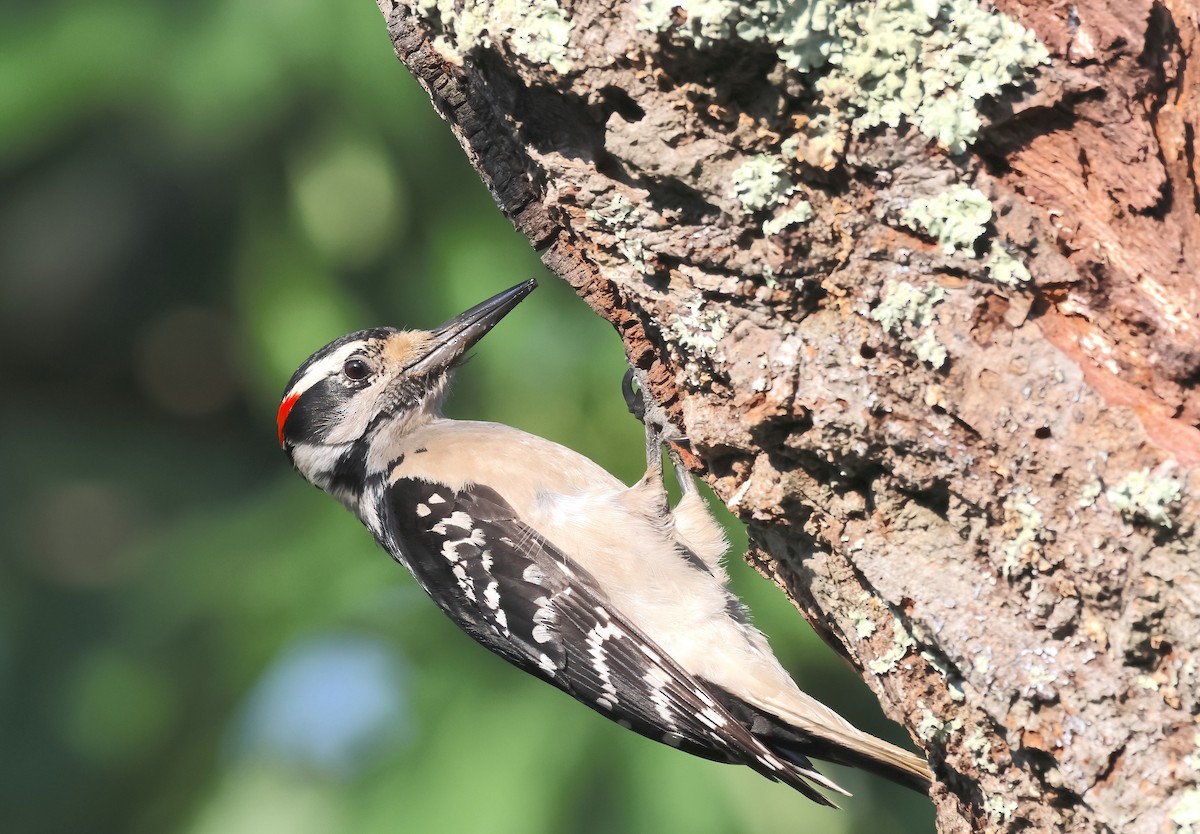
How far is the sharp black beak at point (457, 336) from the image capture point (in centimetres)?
465

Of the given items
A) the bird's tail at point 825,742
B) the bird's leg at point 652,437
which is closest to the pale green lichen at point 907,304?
the bird's tail at point 825,742

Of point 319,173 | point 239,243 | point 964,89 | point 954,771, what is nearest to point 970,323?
point 964,89

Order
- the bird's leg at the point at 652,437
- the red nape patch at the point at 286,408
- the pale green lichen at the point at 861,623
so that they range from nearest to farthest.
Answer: the pale green lichen at the point at 861,623 → the bird's leg at the point at 652,437 → the red nape patch at the point at 286,408

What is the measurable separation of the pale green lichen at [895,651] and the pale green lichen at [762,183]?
93 cm

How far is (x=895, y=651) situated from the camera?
2.55 m

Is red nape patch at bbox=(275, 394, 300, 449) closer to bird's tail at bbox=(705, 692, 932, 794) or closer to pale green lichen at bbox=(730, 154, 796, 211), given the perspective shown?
bird's tail at bbox=(705, 692, 932, 794)

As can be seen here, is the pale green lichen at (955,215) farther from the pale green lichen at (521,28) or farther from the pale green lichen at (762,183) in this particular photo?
the pale green lichen at (521,28)

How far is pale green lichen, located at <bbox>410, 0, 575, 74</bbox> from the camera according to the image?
2.22m

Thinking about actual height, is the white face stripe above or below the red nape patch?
above

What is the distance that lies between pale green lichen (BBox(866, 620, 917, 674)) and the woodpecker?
3.23 feet

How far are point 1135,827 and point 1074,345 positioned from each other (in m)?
0.83

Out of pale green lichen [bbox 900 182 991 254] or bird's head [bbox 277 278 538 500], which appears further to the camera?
bird's head [bbox 277 278 538 500]

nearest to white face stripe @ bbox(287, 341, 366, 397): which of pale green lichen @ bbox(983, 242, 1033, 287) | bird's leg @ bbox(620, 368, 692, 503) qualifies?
bird's leg @ bbox(620, 368, 692, 503)

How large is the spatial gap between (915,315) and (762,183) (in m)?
0.38
